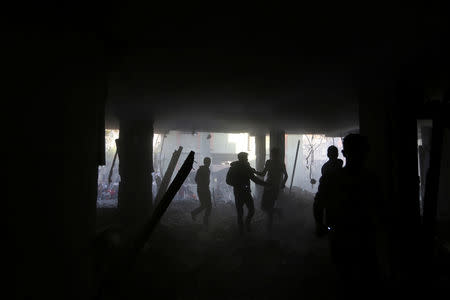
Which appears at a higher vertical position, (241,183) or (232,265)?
(241,183)

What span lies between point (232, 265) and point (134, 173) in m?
4.15

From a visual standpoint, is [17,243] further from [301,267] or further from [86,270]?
[301,267]

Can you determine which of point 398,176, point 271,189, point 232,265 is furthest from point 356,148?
point 271,189

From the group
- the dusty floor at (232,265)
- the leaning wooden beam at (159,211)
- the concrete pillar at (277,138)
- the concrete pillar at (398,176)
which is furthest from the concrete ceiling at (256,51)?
the concrete pillar at (277,138)

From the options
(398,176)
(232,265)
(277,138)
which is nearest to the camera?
(398,176)

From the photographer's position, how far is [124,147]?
721 centimetres

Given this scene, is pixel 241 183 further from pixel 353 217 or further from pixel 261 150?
pixel 261 150

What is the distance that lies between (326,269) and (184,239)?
311 cm

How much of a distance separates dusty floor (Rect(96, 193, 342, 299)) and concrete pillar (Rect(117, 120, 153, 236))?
108 cm

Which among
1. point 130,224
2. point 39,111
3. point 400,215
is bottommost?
point 130,224

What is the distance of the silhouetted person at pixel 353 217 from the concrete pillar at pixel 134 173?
588 cm

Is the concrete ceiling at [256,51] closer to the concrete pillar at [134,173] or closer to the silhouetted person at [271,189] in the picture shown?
the silhouetted person at [271,189]

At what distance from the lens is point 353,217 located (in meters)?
2.23

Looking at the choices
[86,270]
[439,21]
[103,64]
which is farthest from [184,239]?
[439,21]
